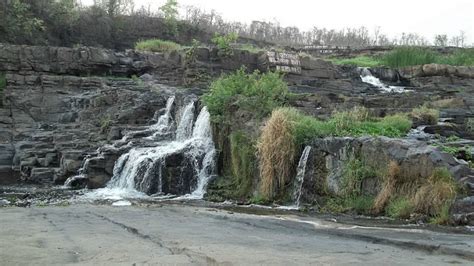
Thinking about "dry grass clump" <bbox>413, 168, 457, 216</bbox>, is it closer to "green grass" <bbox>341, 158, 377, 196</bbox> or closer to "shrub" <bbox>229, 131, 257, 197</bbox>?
"green grass" <bbox>341, 158, 377, 196</bbox>

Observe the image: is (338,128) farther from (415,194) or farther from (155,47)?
(155,47)

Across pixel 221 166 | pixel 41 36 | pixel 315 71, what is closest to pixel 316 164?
pixel 221 166

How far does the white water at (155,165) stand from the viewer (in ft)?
50.7

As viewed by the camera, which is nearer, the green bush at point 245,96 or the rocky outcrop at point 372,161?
the rocky outcrop at point 372,161

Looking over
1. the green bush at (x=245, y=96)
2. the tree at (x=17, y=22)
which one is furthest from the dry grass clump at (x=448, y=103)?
the tree at (x=17, y=22)

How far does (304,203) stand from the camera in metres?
12.3

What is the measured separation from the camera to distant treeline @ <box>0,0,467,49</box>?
96.1 feet

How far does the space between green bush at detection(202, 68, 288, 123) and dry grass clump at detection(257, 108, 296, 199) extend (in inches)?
88.2

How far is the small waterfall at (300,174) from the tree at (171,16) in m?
27.0

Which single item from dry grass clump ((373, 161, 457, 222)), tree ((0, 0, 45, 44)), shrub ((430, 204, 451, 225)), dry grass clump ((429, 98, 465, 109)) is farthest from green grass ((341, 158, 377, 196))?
tree ((0, 0, 45, 44))

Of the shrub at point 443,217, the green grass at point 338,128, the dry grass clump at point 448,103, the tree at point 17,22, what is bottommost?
the shrub at point 443,217

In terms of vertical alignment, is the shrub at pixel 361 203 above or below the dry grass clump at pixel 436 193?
below

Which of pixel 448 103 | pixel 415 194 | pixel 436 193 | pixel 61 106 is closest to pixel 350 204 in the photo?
pixel 415 194

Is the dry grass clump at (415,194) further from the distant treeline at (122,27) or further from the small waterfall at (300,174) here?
the distant treeline at (122,27)
